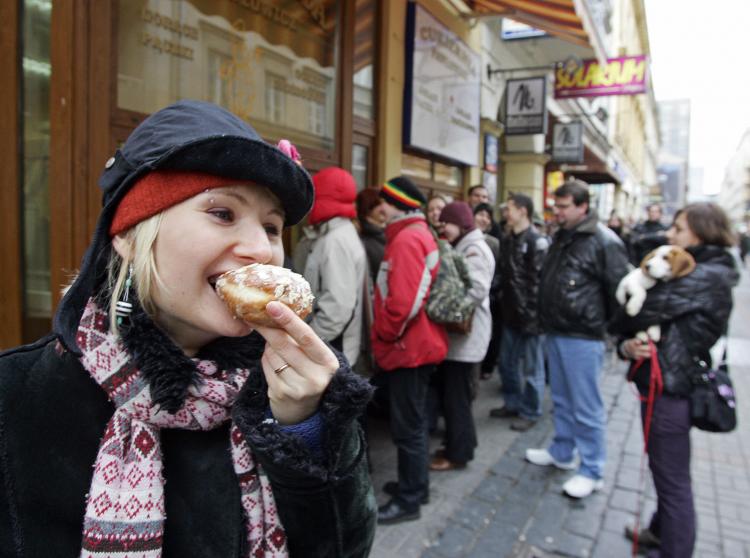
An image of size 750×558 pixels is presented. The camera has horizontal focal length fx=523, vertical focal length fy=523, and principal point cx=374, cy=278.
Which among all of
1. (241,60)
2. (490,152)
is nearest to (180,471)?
(241,60)

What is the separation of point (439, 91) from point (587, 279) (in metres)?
4.17

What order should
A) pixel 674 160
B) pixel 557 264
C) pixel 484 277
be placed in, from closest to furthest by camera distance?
pixel 557 264, pixel 484 277, pixel 674 160

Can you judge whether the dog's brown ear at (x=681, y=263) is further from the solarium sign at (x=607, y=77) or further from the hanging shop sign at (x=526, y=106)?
the solarium sign at (x=607, y=77)

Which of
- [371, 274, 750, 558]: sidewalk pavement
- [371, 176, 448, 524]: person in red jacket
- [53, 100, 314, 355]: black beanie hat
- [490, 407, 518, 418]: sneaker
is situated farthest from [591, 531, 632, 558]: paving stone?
[53, 100, 314, 355]: black beanie hat

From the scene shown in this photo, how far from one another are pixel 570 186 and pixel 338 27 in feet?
9.42

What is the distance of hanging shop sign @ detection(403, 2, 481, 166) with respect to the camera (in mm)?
6521

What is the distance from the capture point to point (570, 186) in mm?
4156

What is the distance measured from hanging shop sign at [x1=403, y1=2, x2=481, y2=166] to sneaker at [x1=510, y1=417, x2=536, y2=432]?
351cm

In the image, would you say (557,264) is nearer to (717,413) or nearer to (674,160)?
(717,413)

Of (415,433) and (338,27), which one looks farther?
(338,27)

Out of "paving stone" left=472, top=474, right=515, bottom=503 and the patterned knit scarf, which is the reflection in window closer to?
"paving stone" left=472, top=474, right=515, bottom=503

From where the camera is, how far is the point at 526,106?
29.8ft

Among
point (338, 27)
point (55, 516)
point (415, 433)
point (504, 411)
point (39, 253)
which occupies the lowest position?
point (504, 411)

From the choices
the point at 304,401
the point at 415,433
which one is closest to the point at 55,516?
the point at 304,401
